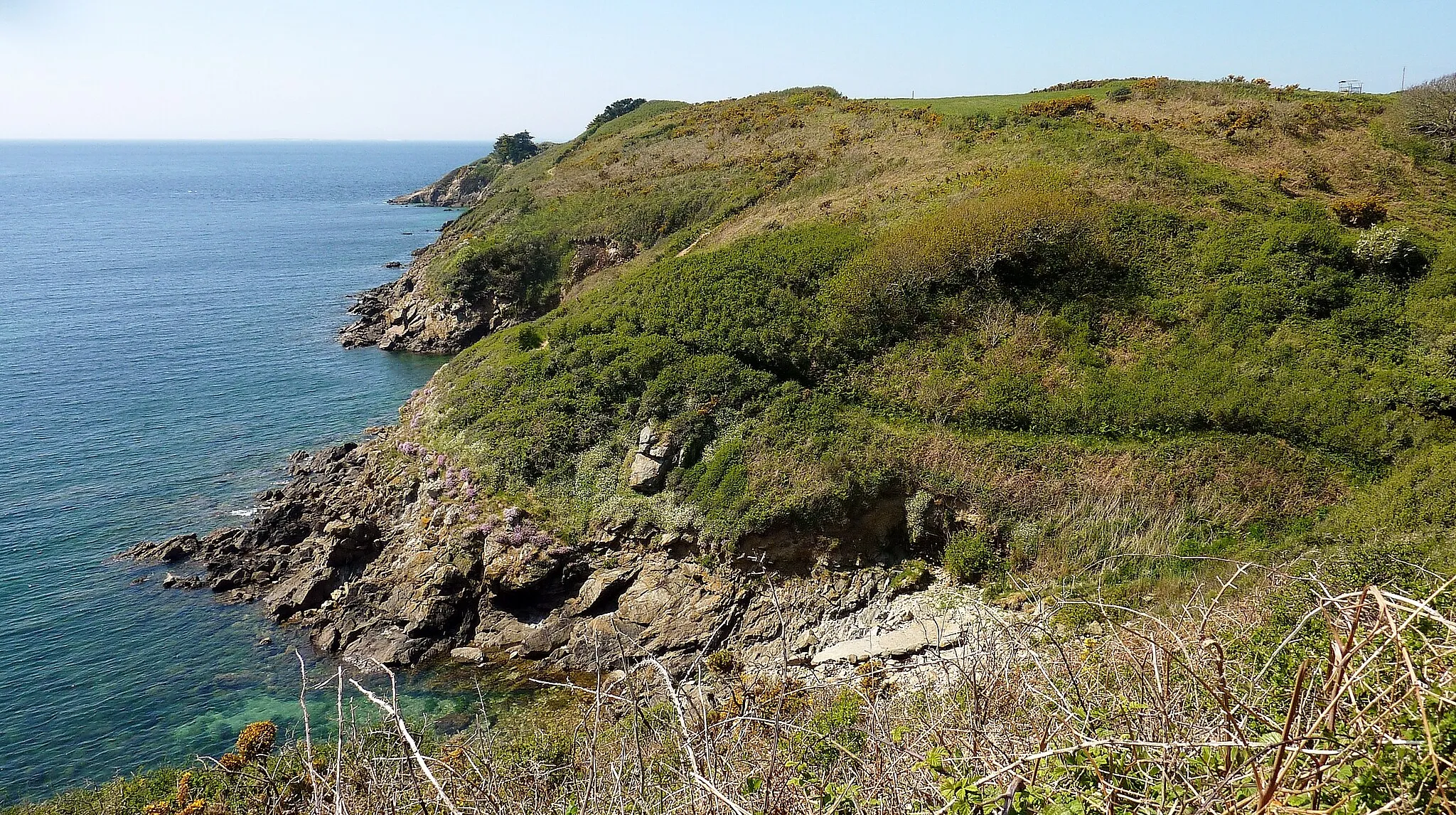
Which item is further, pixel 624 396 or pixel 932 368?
pixel 624 396

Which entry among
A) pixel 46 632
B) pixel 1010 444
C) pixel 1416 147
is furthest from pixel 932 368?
pixel 46 632

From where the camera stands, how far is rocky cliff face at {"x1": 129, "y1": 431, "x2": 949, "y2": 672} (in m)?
18.1

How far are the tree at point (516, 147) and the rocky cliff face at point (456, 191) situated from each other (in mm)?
3517

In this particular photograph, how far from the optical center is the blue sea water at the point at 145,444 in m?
17.8

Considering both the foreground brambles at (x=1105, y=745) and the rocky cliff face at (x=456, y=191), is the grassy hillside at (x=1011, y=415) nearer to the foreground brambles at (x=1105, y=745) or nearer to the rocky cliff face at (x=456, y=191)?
the foreground brambles at (x=1105, y=745)

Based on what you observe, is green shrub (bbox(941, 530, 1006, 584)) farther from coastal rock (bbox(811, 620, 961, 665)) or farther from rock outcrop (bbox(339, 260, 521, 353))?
rock outcrop (bbox(339, 260, 521, 353))

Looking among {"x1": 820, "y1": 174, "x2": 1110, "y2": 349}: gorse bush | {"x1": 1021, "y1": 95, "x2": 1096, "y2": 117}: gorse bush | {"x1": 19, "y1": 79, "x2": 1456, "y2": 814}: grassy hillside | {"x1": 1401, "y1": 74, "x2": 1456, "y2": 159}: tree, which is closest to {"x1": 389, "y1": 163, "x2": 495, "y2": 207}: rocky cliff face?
{"x1": 19, "y1": 79, "x2": 1456, "y2": 814}: grassy hillside

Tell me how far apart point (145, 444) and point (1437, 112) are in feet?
165

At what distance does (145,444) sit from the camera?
3056 cm

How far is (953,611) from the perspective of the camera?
16.5 metres

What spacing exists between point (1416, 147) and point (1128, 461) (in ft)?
68.4

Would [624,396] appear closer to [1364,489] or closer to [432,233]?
[1364,489]

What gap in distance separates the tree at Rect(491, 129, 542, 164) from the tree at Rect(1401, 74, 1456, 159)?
9584 cm

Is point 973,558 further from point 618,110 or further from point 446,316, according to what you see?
point 618,110
